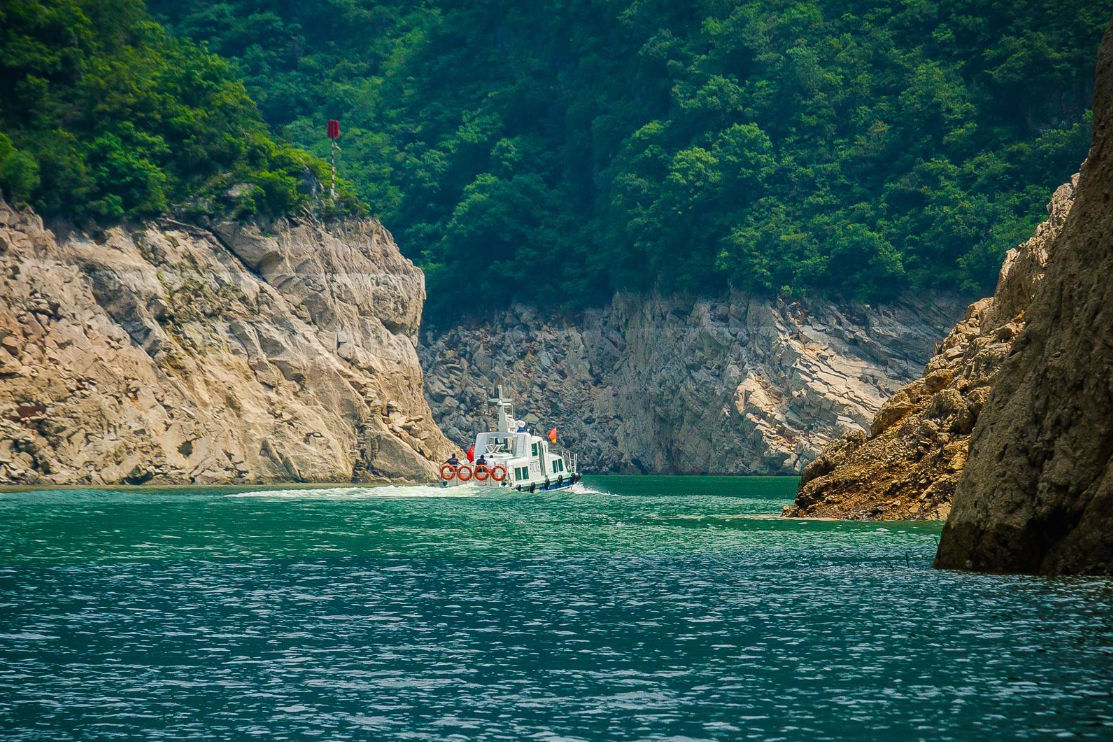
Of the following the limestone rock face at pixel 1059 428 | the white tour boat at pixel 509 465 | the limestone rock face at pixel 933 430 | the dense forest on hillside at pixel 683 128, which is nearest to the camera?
the limestone rock face at pixel 1059 428

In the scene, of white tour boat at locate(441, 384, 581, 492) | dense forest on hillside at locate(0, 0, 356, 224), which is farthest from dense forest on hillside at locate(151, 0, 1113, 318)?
white tour boat at locate(441, 384, 581, 492)

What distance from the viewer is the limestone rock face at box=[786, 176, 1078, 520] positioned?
48406 millimetres

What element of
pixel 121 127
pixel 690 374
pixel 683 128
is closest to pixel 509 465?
pixel 121 127

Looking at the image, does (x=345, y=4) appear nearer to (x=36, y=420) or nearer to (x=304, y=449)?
(x=304, y=449)

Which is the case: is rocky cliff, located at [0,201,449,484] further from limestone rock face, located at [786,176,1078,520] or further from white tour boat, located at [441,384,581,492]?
limestone rock face, located at [786,176,1078,520]

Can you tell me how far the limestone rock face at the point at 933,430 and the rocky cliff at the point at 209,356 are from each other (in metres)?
38.0

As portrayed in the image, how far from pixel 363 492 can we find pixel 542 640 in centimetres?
5063

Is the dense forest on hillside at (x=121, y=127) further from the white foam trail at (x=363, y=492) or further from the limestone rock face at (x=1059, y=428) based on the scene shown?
the limestone rock face at (x=1059, y=428)

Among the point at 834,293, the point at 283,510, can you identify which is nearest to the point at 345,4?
the point at 834,293

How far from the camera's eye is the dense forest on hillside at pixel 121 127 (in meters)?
81.9

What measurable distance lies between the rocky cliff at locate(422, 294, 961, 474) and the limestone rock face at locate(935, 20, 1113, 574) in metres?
67.5

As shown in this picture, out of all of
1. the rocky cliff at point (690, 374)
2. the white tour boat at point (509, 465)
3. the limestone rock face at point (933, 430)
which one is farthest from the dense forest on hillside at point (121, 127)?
the limestone rock face at point (933, 430)

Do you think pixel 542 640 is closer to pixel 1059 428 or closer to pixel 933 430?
pixel 1059 428

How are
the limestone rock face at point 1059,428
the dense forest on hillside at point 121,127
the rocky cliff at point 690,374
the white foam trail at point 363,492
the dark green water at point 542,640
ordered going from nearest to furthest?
the dark green water at point 542,640
the limestone rock face at point 1059,428
the white foam trail at point 363,492
the dense forest on hillside at point 121,127
the rocky cliff at point 690,374
